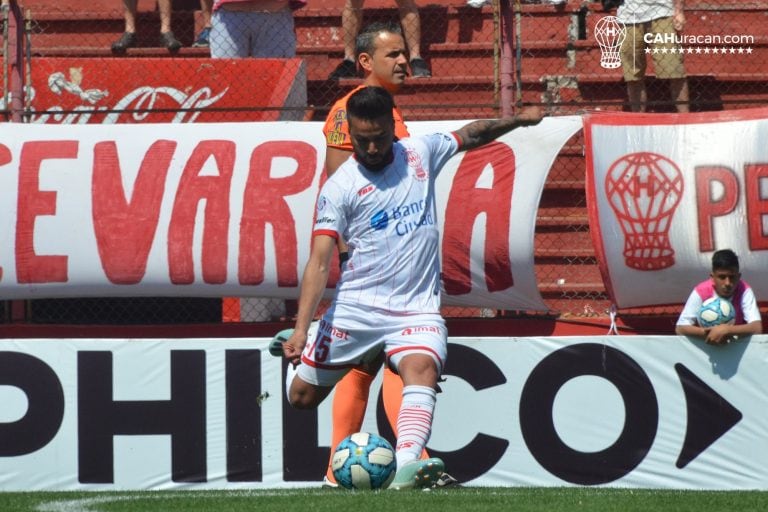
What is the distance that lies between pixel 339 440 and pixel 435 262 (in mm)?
1083

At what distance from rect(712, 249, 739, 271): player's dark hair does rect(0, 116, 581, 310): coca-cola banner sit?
116cm

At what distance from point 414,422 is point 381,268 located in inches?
28.4

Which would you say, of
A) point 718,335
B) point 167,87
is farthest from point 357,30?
point 718,335

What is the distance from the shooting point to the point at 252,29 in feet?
35.5

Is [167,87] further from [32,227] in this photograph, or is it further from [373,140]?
[373,140]

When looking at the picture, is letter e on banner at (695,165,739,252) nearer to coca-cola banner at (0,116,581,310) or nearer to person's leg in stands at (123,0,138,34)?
coca-cola banner at (0,116,581,310)

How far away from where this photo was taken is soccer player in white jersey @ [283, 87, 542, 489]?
20.4 ft

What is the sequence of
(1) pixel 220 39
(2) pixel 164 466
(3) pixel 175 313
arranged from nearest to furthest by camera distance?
(2) pixel 164 466 < (3) pixel 175 313 < (1) pixel 220 39

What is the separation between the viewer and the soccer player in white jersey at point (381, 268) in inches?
245

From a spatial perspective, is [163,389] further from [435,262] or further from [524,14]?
[524,14]

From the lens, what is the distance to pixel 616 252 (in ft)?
29.6

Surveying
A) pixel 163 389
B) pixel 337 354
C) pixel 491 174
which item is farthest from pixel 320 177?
pixel 337 354

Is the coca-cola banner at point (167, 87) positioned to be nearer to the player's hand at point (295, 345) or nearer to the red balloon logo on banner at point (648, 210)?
the red balloon logo on banner at point (648, 210)

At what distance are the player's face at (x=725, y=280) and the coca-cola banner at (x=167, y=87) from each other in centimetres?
331
